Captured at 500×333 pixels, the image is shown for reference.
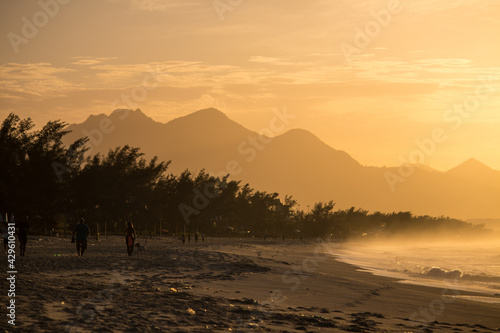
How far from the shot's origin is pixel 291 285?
21.6m

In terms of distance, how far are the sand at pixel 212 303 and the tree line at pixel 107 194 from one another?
29.1m

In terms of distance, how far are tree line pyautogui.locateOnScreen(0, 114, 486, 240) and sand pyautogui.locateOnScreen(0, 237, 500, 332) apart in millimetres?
29139

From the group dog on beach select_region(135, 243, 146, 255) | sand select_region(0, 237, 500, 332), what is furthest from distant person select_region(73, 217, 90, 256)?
sand select_region(0, 237, 500, 332)

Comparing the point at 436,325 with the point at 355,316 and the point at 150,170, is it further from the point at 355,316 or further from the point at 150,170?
the point at 150,170

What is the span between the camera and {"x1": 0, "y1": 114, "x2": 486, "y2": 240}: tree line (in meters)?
50.4

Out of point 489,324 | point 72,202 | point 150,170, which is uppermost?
point 150,170

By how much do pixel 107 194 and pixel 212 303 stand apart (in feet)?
176

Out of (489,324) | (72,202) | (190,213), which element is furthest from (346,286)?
(190,213)

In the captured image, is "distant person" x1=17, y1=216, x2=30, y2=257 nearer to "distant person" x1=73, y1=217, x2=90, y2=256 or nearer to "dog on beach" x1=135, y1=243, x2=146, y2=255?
"distant person" x1=73, y1=217, x2=90, y2=256

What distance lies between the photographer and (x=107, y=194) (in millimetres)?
66000

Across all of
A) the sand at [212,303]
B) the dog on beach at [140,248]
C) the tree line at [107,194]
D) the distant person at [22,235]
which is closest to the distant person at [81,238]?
the distant person at [22,235]

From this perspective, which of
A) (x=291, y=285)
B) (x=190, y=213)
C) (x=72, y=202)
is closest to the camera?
(x=291, y=285)

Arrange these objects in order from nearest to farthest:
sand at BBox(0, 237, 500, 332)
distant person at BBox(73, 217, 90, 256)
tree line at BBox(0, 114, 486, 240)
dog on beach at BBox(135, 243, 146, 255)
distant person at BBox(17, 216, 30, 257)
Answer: sand at BBox(0, 237, 500, 332) < distant person at BBox(17, 216, 30, 257) < distant person at BBox(73, 217, 90, 256) < dog on beach at BBox(135, 243, 146, 255) < tree line at BBox(0, 114, 486, 240)

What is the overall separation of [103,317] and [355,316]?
23.0 ft
